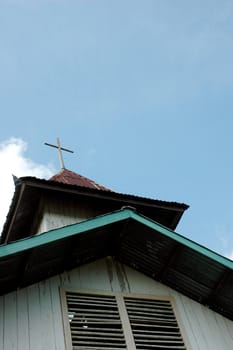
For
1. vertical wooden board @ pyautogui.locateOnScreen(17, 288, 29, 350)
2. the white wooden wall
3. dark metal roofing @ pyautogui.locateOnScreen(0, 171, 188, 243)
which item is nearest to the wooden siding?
dark metal roofing @ pyautogui.locateOnScreen(0, 171, 188, 243)

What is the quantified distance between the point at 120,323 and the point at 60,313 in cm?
89

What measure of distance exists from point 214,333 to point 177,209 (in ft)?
13.4

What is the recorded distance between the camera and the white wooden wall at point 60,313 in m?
6.93

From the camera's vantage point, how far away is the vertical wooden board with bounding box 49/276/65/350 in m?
6.99

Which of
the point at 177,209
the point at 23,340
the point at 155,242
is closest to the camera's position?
the point at 23,340

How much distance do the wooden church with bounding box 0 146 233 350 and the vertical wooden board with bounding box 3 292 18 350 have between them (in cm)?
1

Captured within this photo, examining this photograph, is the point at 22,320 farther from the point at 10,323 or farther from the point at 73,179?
the point at 73,179

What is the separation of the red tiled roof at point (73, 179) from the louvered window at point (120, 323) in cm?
478

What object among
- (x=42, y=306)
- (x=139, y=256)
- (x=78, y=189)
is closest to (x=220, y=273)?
(x=139, y=256)

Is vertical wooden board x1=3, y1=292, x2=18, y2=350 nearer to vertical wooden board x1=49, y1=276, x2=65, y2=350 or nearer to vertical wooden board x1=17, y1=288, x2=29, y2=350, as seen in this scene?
vertical wooden board x1=17, y1=288, x2=29, y2=350

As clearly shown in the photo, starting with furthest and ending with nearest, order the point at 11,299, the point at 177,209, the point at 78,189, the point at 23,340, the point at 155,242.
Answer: the point at 177,209 < the point at 78,189 < the point at 155,242 < the point at 11,299 < the point at 23,340

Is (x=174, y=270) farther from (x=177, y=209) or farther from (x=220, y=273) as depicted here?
(x=177, y=209)

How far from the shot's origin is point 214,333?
802 centimetres

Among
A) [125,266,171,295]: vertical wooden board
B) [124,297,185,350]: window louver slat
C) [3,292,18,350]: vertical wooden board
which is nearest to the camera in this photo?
[3,292,18,350]: vertical wooden board
